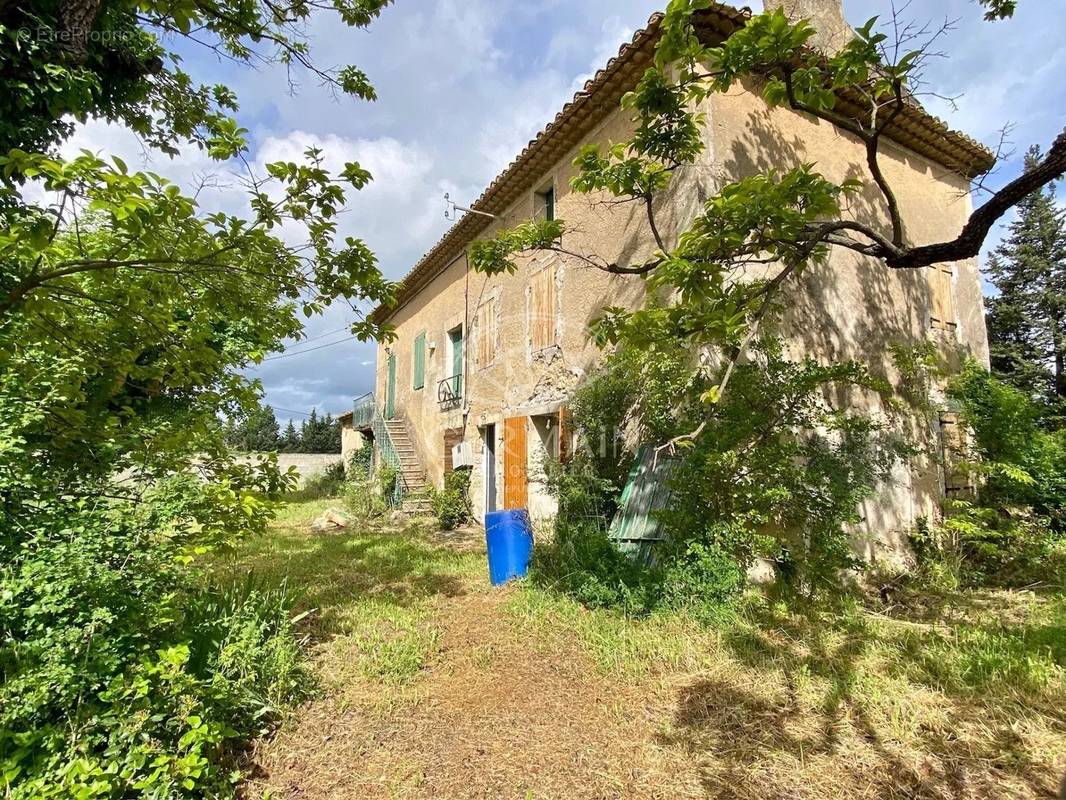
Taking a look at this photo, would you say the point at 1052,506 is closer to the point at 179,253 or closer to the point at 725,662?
the point at 725,662

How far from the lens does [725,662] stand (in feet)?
11.2

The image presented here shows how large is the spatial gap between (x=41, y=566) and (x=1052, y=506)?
948 centimetres

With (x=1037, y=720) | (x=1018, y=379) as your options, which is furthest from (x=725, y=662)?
(x=1018, y=379)

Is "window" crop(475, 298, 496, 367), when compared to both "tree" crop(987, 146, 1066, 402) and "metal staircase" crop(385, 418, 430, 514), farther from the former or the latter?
"tree" crop(987, 146, 1066, 402)

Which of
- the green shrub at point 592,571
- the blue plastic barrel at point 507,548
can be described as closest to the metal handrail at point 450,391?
the blue plastic barrel at point 507,548

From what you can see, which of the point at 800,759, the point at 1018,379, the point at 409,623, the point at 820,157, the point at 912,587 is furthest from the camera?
the point at 1018,379

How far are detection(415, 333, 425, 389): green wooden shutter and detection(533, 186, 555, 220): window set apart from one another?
5246 millimetres

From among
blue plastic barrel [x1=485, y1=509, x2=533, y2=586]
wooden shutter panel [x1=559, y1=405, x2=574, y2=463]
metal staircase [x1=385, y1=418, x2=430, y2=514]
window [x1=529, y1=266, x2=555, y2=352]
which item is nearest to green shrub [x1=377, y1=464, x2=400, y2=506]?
metal staircase [x1=385, y1=418, x2=430, y2=514]

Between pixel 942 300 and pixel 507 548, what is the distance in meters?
7.25

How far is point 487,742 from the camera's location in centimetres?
283

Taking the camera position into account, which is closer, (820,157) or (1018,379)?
(820,157)

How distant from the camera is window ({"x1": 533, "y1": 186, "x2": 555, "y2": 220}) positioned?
8.12 meters

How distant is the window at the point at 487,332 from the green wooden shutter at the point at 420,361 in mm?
2963

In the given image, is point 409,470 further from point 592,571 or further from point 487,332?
point 592,571
